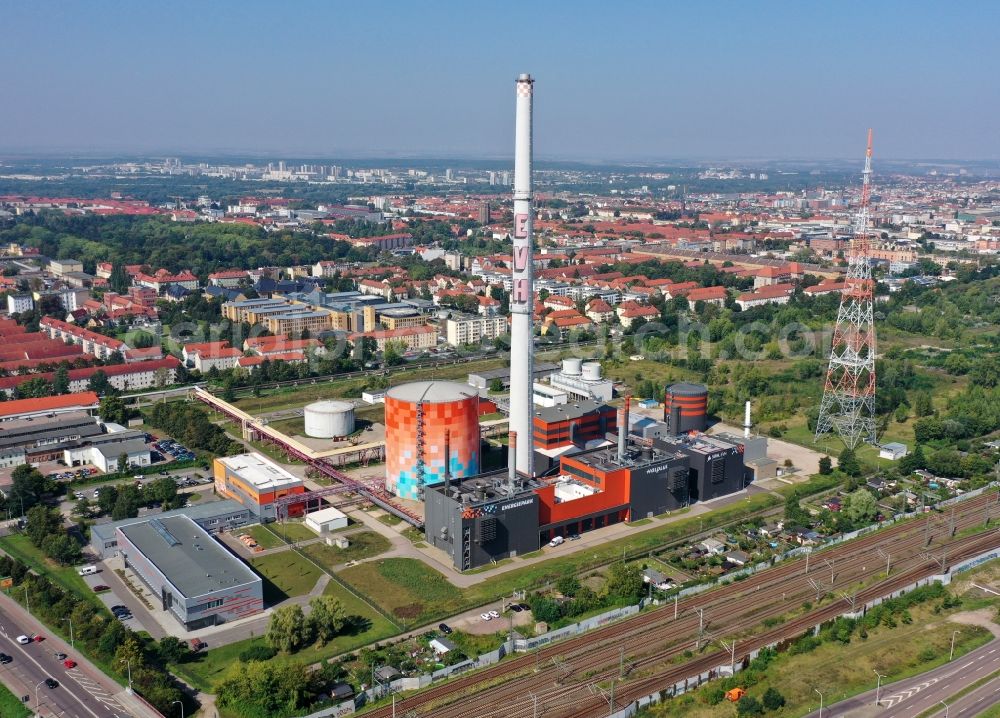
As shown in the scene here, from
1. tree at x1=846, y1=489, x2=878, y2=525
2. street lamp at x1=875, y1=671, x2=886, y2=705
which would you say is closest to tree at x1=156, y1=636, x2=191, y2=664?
street lamp at x1=875, y1=671, x2=886, y2=705

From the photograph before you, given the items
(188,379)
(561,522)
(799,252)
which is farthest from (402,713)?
(799,252)

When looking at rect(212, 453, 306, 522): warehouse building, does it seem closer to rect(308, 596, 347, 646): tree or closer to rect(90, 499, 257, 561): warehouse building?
rect(90, 499, 257, 561): warehouse building

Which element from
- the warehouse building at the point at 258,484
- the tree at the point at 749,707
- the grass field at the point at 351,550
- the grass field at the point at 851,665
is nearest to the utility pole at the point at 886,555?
the grass field at the point at 851,665

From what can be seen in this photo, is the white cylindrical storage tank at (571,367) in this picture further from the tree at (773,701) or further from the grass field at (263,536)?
the tree at (773,701)

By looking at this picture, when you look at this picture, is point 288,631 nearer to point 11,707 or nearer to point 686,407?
point 11,707

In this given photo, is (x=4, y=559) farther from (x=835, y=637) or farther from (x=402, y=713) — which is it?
(x=835, y=637)

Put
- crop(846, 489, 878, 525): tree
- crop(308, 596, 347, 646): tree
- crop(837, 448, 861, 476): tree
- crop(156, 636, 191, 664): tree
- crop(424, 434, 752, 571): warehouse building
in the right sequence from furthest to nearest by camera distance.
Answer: crop(837, 448, 861, 476): tree → crop(846, 489, 878, 525): tree → crop(424, 434, 752, 571): warehouse building → crop(308, 596, 347, 646): tree → crop(156, 636, 191, 664): tree
